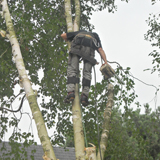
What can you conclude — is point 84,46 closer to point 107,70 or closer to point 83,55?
point 83,55

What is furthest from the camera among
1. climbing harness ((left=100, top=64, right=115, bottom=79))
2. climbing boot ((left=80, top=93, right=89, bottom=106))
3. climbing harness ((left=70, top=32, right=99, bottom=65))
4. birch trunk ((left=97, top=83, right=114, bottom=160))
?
climbing harness ((left=100, top=64, right=115, bottom=79))

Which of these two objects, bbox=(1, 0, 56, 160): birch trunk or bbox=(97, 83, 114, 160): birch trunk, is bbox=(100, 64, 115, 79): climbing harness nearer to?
bbox=(97, 83, 114, 160): birch trunk

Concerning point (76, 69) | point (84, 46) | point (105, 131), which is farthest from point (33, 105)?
point (84, 46)

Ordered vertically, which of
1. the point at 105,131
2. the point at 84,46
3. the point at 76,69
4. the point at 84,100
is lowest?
the point at 105,131

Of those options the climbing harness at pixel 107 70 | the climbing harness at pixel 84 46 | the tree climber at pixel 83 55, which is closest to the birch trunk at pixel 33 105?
the tree climber at pixel 83 55

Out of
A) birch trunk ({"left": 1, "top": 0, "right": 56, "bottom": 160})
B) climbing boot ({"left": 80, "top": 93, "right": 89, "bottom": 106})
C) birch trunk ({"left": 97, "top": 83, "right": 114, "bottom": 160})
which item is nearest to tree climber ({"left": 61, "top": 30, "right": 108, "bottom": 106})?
climbing boot ({"left": 80, "top": 93, "right": 89, "bottom": 106})

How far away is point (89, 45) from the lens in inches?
177

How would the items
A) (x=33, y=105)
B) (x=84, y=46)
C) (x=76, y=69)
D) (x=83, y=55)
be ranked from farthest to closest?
(x=84, y=46) < (x=83, y=55) < (x=76, y=69) < (x=33, y=105)

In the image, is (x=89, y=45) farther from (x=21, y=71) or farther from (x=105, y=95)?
(x=105, y=95)

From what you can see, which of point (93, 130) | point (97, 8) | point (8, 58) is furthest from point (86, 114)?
point (97, 8)

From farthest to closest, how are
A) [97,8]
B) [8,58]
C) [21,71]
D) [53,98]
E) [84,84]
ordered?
[97,8]
[53,98]
[8,58]
[84,84]
[21,71]

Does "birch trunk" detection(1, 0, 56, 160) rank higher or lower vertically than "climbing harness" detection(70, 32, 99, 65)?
lower

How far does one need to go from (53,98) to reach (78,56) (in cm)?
277

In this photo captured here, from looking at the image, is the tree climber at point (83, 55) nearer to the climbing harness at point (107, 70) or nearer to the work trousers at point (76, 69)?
the work trousers at point (76, 69)
